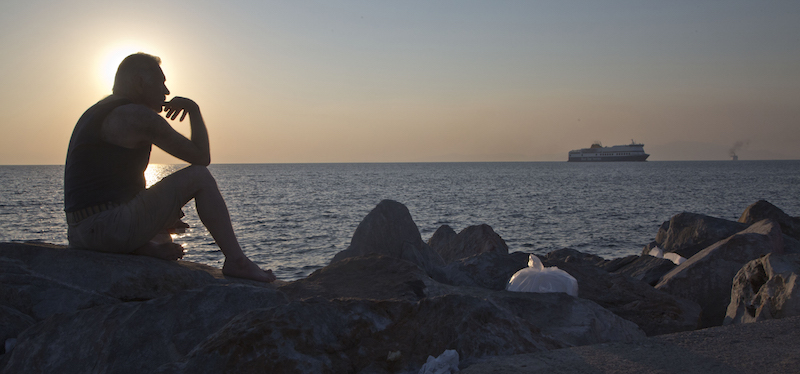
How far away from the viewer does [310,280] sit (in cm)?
418

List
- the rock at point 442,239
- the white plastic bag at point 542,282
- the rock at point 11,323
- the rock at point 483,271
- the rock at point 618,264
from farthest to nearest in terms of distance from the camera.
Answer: the rock at point 442,239 < the rock at point 618,264 < the rock at point 483,271 < the white plastic bag at point 542,282 < the rock at point 11,323

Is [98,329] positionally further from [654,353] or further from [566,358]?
[654,353]

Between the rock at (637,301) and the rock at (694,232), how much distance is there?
13.6ft

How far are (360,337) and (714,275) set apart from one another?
4709 millimetres

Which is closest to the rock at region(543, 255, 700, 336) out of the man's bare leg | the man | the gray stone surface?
the gray stone surface

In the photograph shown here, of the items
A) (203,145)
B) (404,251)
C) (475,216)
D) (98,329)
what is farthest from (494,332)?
(475,216)

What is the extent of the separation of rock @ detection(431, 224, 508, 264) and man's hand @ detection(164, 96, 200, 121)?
6.05 m

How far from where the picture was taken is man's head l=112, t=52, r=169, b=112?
3.46 m

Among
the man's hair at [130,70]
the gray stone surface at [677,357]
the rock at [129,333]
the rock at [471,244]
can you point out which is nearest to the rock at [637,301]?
the gray stone surface at [677,357]

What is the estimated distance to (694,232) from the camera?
970 cm

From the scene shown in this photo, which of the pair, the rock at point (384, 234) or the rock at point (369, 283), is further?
the rock at point (384, 234)

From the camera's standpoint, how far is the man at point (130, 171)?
133 inches

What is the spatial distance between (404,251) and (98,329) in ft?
12.0

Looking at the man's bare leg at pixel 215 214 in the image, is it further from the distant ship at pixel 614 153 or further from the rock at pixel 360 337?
the distant ship at pixel 614 153
